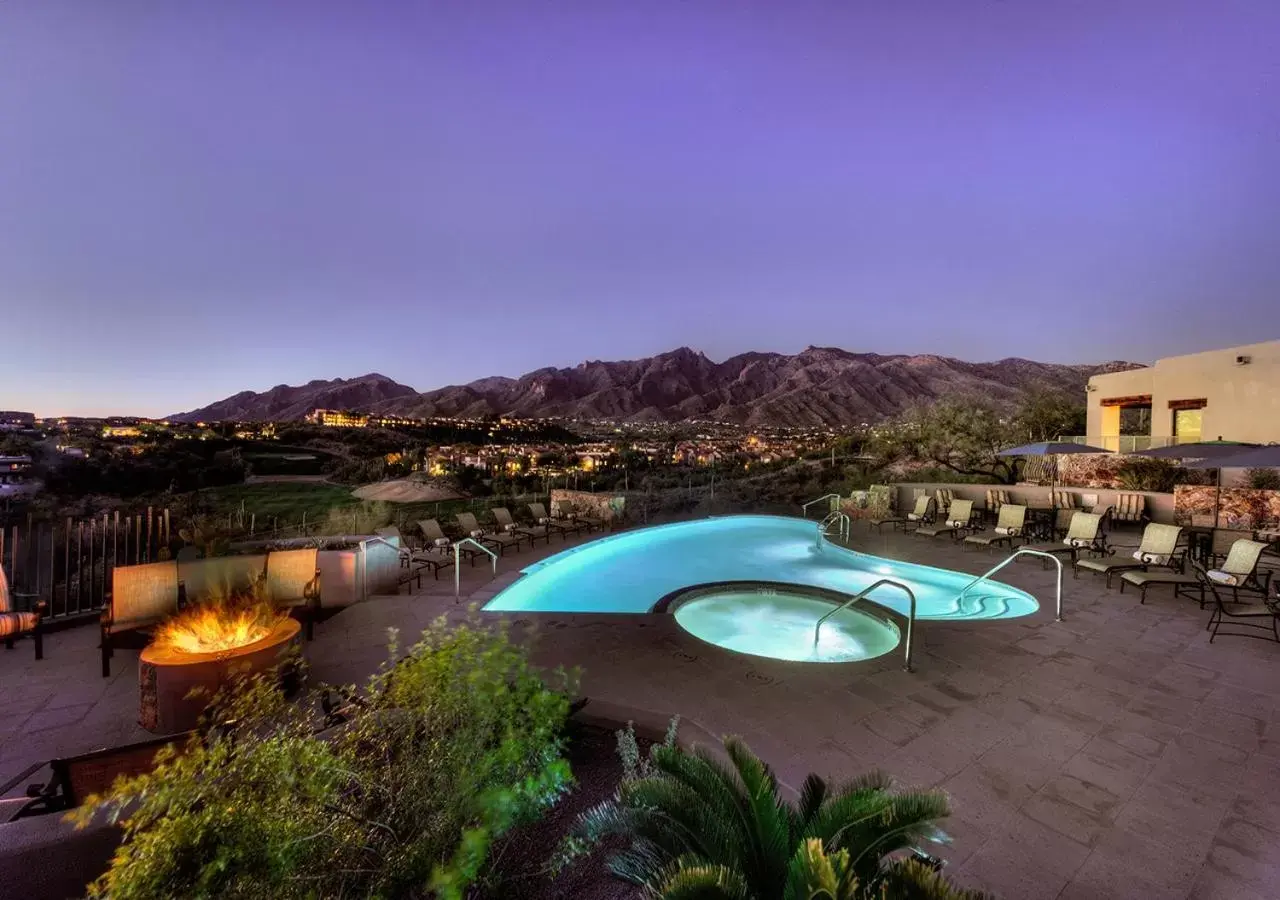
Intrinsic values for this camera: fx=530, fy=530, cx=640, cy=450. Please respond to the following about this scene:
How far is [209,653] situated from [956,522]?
12059mm

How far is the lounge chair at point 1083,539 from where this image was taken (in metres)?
8.76

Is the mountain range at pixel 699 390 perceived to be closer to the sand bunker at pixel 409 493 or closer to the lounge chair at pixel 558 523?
the sand bunker at pixel 409 493

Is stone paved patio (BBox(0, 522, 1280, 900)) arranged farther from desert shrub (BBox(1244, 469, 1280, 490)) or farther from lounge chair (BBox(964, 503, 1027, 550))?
desert shrub (BBox(1244, 469, 1280, 490))

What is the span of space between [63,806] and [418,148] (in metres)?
16.0

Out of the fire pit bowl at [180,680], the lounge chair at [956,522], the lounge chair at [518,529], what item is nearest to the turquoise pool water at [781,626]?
the lounge chair at [518,529]

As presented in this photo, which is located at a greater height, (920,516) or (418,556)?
(920,516)

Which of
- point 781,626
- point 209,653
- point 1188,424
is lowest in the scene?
point 781,626

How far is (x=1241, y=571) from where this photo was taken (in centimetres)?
629

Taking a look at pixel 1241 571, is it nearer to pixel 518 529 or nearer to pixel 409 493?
pixel 518 529

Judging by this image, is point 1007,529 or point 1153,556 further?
point 1007,529

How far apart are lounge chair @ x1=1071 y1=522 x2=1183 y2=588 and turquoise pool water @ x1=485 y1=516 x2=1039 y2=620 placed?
1.34 m

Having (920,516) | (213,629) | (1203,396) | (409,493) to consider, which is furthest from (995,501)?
(409,493)

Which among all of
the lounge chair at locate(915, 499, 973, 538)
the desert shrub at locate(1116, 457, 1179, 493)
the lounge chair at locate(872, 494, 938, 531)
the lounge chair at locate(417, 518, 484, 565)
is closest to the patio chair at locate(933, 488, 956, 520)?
the lounge chair at locate(872, 494, 938, 531)

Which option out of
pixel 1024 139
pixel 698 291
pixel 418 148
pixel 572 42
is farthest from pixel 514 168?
pixel 698 291
